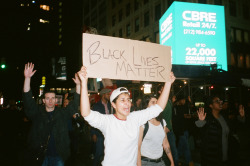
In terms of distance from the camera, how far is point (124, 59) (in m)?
3.21

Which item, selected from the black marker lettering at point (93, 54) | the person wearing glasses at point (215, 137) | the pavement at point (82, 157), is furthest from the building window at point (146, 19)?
the black marker lettering at point (93, 54)

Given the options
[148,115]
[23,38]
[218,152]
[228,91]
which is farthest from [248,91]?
[23,38]

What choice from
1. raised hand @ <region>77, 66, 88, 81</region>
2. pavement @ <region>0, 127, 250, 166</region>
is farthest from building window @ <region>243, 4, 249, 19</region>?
raised hand @ <region>77, 66, 88, 81</region>

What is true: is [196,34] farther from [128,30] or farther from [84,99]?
[84,99]

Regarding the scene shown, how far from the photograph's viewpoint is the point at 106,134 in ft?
9.27

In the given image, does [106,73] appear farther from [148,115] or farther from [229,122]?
[229,122]

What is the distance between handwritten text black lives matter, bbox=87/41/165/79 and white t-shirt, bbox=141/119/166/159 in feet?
3.59

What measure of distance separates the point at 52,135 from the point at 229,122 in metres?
3.52

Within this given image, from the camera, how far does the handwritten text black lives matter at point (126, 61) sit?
3016 millimetres

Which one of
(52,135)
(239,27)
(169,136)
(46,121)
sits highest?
(239,27)

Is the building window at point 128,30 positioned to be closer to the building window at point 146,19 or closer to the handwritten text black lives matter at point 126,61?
the building window at point 146,19

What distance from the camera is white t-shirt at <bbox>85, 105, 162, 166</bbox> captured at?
8.96 ft

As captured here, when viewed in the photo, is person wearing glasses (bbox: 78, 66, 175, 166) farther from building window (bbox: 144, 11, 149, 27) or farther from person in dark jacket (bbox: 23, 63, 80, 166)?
building window (bbox: 144, 11, 149, 27)

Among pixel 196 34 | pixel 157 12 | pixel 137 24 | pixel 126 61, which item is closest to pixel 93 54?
pixel 126 61
